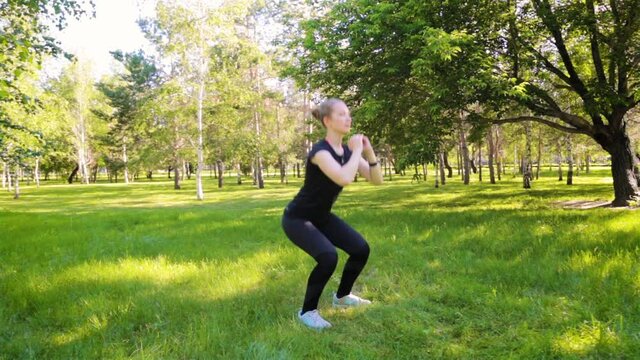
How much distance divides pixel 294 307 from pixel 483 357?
6.94 ft

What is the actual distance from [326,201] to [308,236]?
0.39 m

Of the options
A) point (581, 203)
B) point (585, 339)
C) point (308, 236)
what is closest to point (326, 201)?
point (308, 236)

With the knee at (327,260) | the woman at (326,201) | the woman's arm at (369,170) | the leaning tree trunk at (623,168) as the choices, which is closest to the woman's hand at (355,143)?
the woman at (326,201)

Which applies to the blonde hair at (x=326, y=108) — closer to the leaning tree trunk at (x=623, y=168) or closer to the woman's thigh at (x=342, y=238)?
the woman's thigh at (x=342, y=238)

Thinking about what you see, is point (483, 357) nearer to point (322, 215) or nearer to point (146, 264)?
point (322, 215)

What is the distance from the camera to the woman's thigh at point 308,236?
4.12 metres

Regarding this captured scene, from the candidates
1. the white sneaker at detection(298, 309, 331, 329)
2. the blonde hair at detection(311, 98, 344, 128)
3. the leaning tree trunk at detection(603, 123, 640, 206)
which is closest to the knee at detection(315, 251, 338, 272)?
the white sneaker at detection(298, 309, 331, 329)

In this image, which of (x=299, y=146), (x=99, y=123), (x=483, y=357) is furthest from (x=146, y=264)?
(x=99, y=123)

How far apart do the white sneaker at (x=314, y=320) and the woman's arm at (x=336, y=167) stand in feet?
4.82

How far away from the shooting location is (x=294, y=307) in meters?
4.95

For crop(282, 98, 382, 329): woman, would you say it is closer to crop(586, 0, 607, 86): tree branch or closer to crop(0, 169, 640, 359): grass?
crop(0, 169, 640, 359): grass

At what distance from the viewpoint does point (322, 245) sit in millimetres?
4117

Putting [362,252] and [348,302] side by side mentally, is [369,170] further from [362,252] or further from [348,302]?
[348,302]

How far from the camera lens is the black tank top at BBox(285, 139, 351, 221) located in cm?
410
